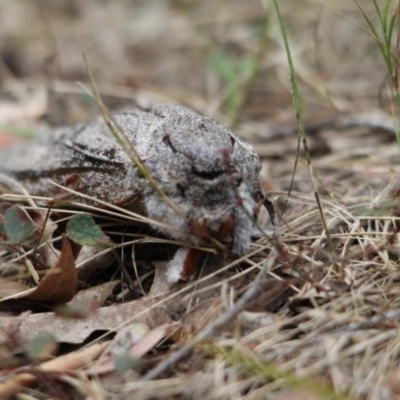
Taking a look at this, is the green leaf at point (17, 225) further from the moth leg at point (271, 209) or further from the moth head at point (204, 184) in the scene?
the moth leg at point (271, 209)

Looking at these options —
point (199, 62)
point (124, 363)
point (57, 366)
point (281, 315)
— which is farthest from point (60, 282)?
point (199, 62)

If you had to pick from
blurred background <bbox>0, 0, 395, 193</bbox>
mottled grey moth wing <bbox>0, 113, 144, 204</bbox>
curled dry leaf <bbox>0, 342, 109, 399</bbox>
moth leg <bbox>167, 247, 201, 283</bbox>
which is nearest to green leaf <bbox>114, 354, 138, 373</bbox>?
curled dry leaf <bbox>0, 342, 109, 399</bbox>

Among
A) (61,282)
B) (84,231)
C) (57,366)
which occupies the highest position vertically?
(84,231)

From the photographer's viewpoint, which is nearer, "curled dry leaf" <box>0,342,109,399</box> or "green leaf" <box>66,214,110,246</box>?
"curled dry leaf" <box>0,342,109,399</box>

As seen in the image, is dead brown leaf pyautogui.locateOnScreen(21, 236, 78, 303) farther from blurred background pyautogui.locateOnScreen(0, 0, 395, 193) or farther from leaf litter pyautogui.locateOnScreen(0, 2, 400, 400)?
blurred background pyautogui.locateOnScreen(0, 0, 395, 193)

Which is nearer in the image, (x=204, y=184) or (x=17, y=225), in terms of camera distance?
(x=204, y=184)

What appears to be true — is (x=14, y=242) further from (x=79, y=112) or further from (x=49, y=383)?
(x=79, y=112)

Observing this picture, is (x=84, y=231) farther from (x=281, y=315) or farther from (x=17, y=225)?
(x=281, y=315)
